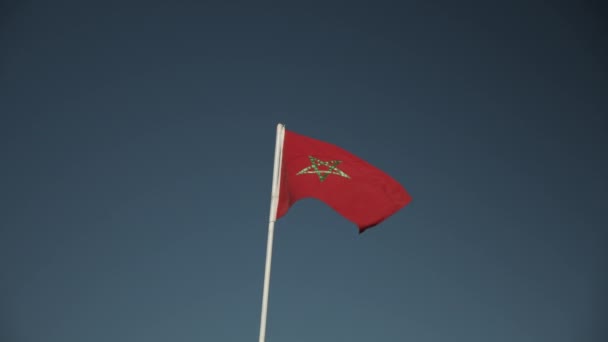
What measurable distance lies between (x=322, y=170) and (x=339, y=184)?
0.45 m

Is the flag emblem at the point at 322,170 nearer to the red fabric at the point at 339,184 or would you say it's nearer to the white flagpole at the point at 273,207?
the red fabric at the point at 339,184

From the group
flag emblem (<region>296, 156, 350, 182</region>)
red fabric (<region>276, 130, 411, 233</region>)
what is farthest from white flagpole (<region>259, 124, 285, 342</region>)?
flag emblem (<region>296, 156, 350, 182</region>)

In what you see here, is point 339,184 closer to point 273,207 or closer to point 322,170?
point 322,170

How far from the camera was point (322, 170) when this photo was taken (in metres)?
11.8

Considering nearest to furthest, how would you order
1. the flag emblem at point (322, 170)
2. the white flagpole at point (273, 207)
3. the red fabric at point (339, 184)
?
the white flagpole at point (273, 207) < the red fabric at point (339, 184) < the flag emblem at point (322, 170)

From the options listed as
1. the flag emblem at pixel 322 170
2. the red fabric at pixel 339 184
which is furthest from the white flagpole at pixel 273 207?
the flag emblem at pixel 322 170

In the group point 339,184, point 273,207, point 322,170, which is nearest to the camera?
point 273,207

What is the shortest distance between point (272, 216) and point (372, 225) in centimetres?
196

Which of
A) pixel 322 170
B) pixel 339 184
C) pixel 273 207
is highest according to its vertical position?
pixel 322 170

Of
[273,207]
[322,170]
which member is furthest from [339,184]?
[273,207]

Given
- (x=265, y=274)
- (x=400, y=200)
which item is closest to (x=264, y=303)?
(x=265, y=274)

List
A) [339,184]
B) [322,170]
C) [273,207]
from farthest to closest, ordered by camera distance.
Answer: [322,170] < [339,184] < [273,207]

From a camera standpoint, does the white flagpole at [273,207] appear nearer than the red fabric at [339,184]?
Yes

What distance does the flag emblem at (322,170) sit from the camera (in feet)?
38.3
